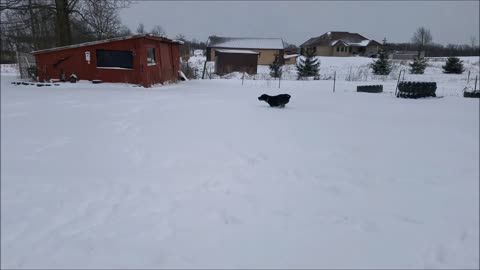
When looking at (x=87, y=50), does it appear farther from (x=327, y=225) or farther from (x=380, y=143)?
(x=327, y=225)

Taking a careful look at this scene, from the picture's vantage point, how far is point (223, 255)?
10.1 feet

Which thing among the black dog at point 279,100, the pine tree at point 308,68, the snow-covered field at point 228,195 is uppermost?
the pine tree at point 308,68

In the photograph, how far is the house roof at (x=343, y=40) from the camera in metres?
66.4

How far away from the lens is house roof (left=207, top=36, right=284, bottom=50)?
53.5 metres

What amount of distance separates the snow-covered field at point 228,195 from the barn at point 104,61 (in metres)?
9.03

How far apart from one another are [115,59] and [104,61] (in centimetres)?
55

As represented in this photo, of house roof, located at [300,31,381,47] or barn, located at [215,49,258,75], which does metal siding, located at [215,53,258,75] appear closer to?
barn, located at [215,49,258,75]

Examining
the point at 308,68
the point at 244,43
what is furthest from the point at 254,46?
the point at 308,68

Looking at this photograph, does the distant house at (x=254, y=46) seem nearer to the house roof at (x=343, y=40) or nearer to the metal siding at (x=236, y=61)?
the metal siding at (x=236, y=61)

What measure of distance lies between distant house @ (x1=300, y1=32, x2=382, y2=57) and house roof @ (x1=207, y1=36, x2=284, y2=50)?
40.2 feet

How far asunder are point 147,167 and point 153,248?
79.1 inches

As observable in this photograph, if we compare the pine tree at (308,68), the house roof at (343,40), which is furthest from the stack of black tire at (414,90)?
the house roof at (343,40)

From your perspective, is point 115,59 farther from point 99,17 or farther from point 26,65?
point 99,17

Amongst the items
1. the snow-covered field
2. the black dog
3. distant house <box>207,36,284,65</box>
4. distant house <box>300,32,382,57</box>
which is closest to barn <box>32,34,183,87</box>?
the black dog
